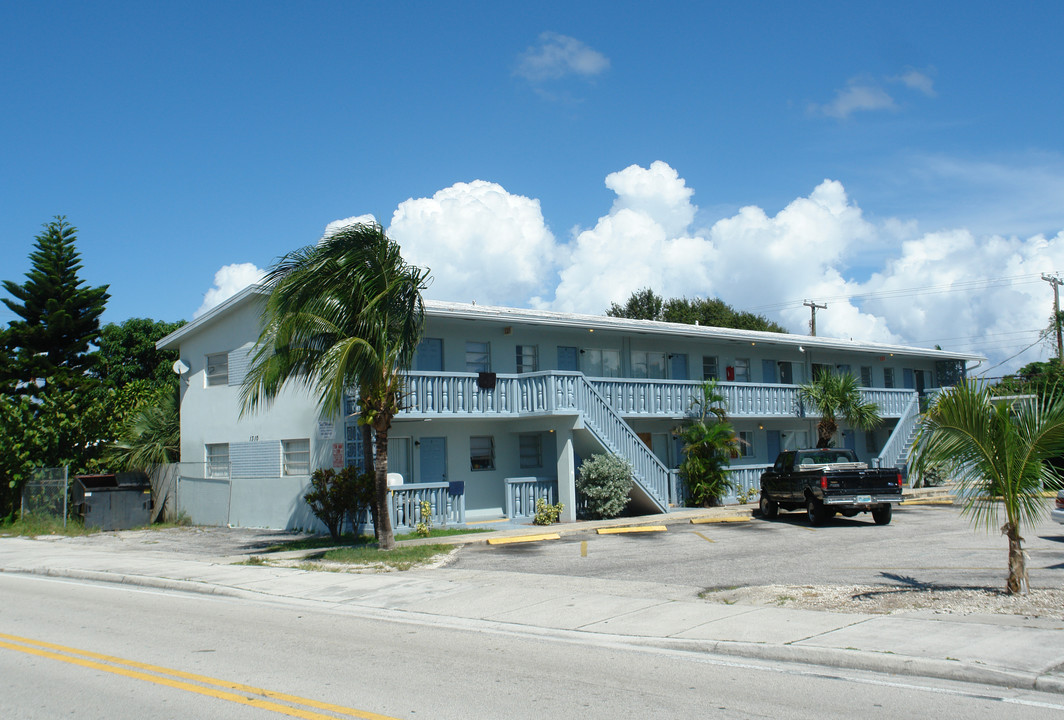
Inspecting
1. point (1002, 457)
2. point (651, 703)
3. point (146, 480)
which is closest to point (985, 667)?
point (651, 703)

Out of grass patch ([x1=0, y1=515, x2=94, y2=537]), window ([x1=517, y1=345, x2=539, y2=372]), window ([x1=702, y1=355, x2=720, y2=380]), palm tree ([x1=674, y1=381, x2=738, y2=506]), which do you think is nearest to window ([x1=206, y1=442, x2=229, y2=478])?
grass patch ([x1=0, y1=515, x2=94, y2=537])

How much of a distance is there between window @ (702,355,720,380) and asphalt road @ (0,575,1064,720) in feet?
73.2

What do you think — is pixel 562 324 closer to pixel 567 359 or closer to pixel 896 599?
pixel 567 359

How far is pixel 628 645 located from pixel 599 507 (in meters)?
14.0

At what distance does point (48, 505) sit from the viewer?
2625cm

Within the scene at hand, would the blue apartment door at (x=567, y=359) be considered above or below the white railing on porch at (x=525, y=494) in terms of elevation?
above

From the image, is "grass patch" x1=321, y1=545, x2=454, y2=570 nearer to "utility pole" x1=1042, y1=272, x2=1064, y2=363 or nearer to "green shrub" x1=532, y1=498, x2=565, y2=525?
"green shrub" x1=532, y1=498, x2=565, y2=525

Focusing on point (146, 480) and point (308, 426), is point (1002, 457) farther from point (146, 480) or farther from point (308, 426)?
point (146, 480)

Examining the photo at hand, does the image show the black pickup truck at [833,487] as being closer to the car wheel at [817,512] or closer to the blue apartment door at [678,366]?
the car wheel at [817,512]

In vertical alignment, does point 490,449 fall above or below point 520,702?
above

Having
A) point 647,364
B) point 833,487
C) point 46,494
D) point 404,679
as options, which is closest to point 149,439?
point 46,494

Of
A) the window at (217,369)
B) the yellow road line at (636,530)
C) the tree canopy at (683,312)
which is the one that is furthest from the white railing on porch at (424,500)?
the tree canopy at (683,312)

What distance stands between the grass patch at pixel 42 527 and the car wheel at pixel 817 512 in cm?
1927

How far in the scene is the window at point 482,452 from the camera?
985 inches
